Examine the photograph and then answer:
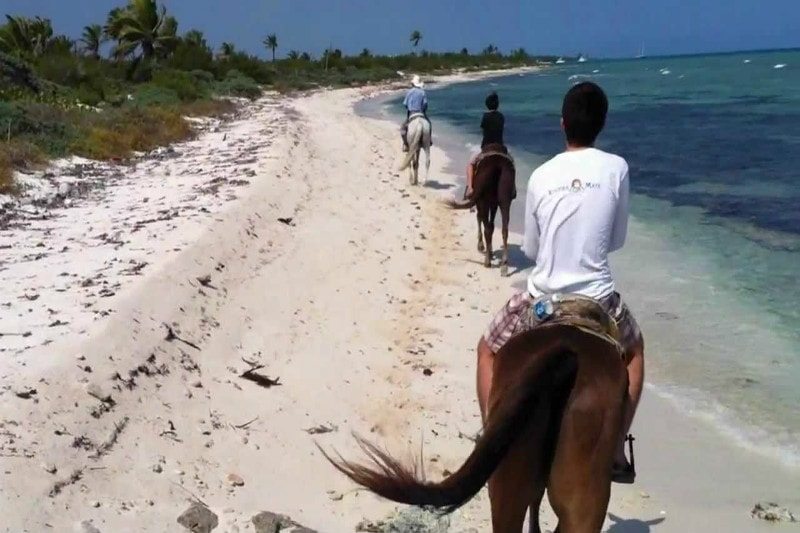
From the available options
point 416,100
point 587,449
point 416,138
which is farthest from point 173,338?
point 416,100

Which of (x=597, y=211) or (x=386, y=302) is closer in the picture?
(x=597, y=211)

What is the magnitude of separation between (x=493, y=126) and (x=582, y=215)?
284 inches

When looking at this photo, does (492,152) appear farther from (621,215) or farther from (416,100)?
(416,100)

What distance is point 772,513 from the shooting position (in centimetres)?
516

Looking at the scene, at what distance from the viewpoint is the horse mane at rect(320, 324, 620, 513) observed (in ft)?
11.0

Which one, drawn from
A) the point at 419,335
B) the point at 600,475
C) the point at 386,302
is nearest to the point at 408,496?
the point at 600,475

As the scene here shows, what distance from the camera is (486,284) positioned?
34.8ft

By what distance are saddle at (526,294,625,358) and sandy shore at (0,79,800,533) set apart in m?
1.66

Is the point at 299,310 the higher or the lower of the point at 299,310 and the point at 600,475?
the lower

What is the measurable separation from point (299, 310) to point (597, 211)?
16.6 feet

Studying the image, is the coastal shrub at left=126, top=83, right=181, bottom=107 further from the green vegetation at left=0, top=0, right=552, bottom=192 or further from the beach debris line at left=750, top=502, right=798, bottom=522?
the beach debris line at left=750, top=502, right=798, bottom=522

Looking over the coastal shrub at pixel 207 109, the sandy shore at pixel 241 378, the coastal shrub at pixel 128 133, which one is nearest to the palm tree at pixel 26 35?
the coastal shrub at pixel 207 109

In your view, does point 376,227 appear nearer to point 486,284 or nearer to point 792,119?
point 486,284

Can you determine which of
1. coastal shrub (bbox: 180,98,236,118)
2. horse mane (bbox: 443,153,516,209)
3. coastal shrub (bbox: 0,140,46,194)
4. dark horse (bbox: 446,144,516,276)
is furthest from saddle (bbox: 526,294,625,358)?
coastal shrub (bbox: 180,98,236,118)
